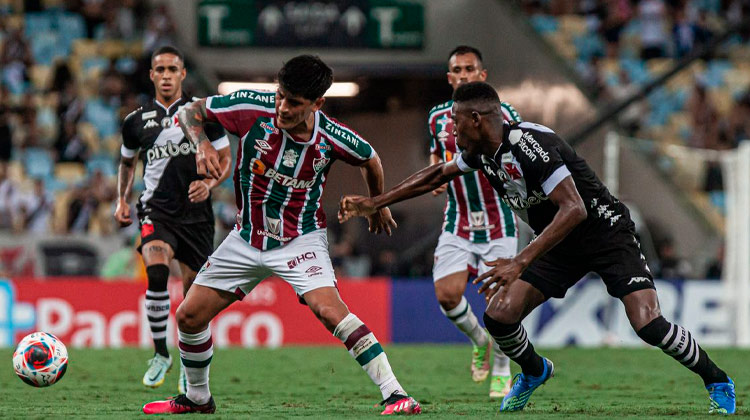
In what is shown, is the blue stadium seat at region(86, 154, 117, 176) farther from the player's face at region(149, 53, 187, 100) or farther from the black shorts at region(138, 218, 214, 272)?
the black shorts at region(138, 218, 214, 272)

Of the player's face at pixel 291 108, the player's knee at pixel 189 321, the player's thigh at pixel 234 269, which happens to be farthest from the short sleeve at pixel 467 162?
the player's knee at pixel 189 321

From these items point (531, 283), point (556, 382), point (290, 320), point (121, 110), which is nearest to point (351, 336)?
point (531, 283)

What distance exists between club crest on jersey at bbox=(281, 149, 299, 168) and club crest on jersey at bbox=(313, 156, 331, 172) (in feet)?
0.40

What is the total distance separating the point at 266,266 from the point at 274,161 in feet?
2.06

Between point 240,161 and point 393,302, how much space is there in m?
8.47

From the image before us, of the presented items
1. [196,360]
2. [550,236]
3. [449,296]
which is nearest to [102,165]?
[449,296]

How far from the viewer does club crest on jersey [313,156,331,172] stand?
22.8ft

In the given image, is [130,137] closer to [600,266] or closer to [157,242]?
[157,242]

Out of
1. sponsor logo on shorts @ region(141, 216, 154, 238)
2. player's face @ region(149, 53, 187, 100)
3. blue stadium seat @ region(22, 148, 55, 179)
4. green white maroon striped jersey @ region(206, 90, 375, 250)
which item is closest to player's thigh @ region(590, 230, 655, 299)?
green white maroon striped jersey @ region(206, 90, 375, 250)

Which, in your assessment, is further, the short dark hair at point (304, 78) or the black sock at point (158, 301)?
the black sock at point (158, 301)

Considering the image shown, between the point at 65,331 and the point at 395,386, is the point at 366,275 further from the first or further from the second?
the point at 395,386

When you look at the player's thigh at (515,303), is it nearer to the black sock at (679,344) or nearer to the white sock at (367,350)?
the black sock at (679,344)

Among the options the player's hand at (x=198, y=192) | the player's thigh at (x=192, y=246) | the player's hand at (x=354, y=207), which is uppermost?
the player's hand at (x=354, y=207)

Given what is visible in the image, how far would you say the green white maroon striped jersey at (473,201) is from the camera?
9.35 meters
